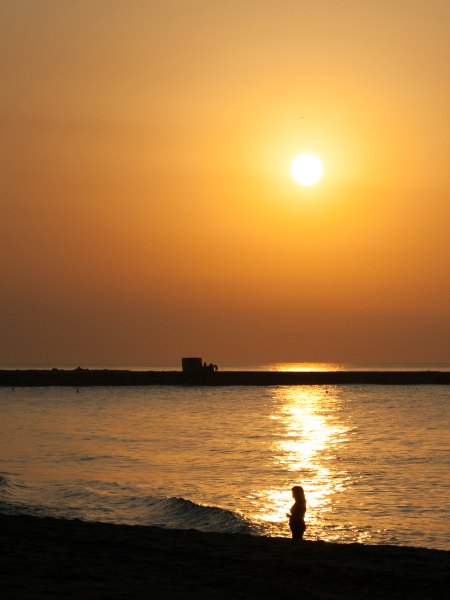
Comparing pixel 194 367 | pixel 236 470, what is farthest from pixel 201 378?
pixel 236 470

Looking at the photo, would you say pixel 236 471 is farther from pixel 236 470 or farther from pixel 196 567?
pixel 196 567

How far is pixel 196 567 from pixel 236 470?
77.3 ft

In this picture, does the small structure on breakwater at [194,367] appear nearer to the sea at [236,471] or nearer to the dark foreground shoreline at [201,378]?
the dark foreground shoreline at [201,378]

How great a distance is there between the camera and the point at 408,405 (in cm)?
9788

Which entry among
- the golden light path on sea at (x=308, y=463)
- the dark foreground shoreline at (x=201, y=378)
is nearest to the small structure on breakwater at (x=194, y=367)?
the dark foreground shoreline at (x=201, y=378)

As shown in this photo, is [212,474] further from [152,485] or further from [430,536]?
[430,536]

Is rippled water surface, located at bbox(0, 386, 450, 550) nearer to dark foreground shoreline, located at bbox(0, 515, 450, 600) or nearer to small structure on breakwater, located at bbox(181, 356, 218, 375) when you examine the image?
dark foreground shoreline, located at bbox(0, 515, 450, 600)

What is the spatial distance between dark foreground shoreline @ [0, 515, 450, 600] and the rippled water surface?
6470mm

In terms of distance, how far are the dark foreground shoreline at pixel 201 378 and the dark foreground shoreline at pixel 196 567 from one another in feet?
423

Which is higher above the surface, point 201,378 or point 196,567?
point 201,378

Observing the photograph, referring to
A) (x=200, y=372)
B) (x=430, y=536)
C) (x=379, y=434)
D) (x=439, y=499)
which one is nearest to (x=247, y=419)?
(x=379, y=434)

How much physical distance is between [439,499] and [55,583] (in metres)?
20.0

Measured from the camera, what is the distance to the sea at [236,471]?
25.5 meters

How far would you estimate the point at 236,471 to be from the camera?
123 ft
